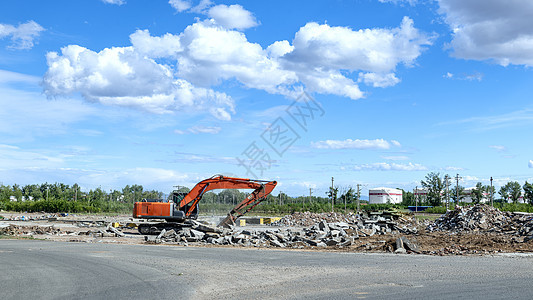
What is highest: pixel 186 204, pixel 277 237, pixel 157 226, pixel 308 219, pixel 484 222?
pixel 186 204

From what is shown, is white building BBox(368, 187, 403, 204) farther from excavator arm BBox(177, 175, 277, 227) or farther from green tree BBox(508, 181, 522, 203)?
excavator arm BBox(177, 175, 277, 227)

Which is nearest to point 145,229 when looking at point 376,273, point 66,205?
point 376,273

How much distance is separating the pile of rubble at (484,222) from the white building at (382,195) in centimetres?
9862

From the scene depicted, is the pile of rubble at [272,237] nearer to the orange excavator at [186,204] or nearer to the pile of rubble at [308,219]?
the orange excavator at [186,204]

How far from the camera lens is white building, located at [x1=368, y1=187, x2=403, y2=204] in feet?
433

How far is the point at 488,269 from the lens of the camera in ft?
48.4

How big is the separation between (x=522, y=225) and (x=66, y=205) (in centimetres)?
6126

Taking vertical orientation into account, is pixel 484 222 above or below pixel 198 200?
below

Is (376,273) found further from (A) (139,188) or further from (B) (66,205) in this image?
(A) (139,188)

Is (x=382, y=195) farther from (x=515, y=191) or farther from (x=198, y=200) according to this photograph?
(x=198, y=200)

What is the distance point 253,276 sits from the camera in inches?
523

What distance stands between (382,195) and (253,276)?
124 m

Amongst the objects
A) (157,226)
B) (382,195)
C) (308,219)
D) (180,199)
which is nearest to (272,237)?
(180,199)

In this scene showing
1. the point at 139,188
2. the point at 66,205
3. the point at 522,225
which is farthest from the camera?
the point at 139,188
